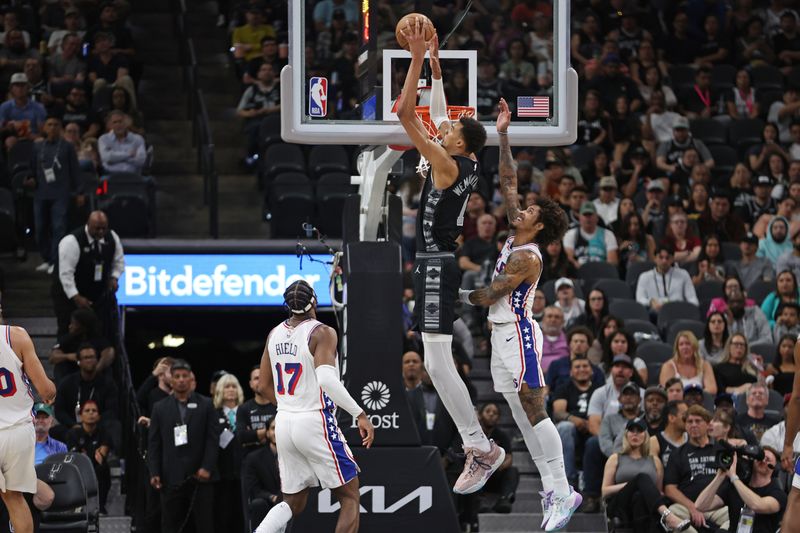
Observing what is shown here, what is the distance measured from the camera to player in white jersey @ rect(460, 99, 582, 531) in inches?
411

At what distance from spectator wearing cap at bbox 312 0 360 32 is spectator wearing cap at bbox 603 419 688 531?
506 centimetres

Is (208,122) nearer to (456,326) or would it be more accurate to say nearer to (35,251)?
(35,251)

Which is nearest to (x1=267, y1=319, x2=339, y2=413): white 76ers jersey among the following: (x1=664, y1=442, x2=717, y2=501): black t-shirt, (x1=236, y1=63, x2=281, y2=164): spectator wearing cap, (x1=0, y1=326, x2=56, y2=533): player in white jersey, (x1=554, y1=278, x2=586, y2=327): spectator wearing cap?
(x1=0, y1=326, x2=56, y2=533): player in white jersey

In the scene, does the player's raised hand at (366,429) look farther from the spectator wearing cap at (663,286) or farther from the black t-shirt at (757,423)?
the spectator wearing cap at (663,286)

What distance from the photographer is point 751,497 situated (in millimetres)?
13516

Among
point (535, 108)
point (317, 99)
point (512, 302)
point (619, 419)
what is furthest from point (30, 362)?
point (619, 419)

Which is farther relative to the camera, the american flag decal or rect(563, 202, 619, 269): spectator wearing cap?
rect(563, 202, 619, 269): spectator wearing cap

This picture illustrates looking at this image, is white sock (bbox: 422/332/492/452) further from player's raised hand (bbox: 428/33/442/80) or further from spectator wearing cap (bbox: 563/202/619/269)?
spectator wearing cap (bbox: 563/202/619/269)

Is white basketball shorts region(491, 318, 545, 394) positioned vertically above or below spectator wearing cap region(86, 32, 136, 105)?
below

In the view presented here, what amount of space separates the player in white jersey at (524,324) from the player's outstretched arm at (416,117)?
391mm

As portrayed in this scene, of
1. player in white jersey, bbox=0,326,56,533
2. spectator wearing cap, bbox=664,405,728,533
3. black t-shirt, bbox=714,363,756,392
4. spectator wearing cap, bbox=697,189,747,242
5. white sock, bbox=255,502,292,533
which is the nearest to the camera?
white sock, bbox=255,502,292,533

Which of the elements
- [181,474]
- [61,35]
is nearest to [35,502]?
[181,474]

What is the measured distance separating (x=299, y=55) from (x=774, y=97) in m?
12.4

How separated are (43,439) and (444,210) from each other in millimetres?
5115
